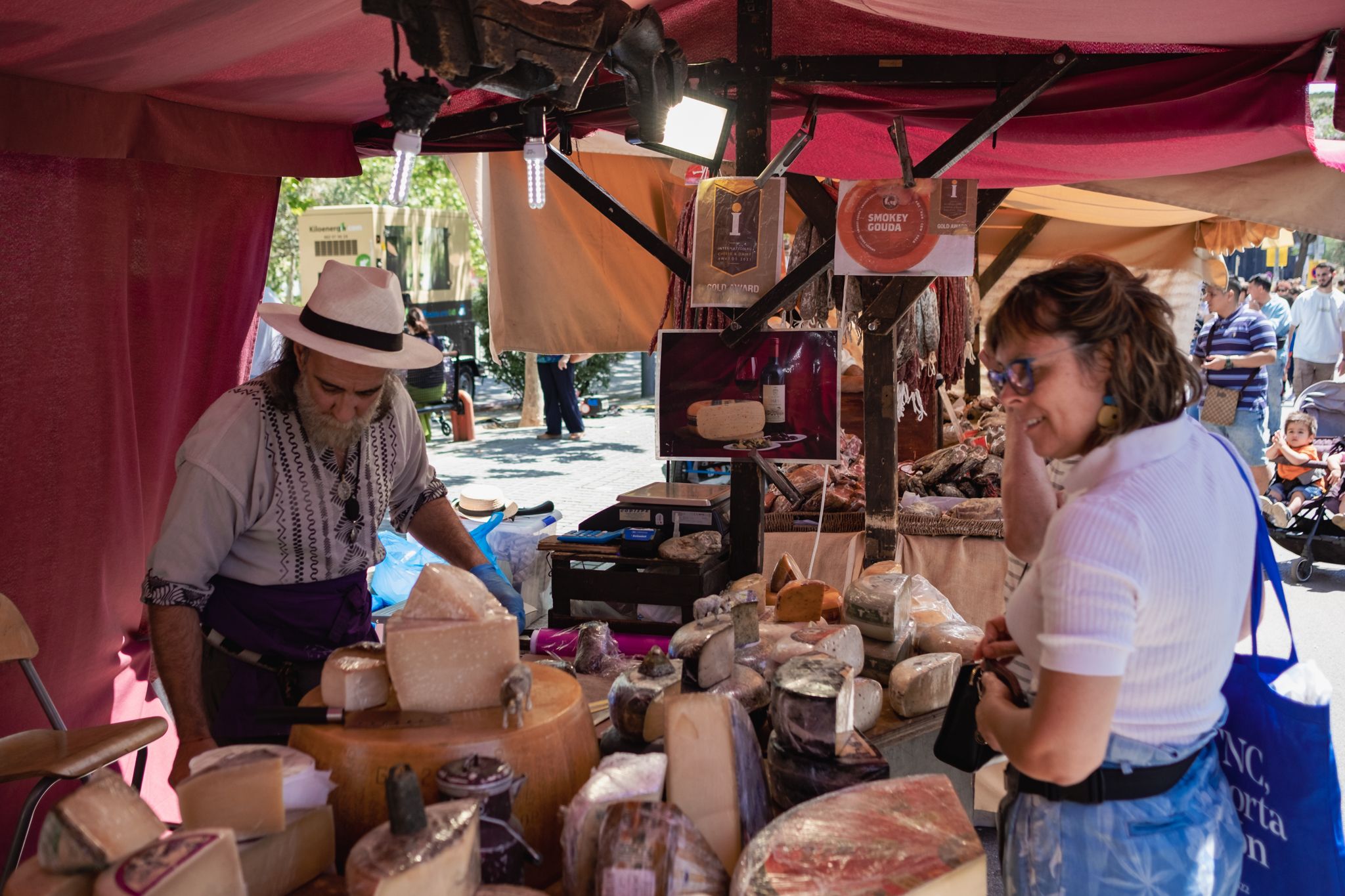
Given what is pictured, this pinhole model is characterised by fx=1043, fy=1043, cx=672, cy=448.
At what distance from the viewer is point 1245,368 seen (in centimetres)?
877

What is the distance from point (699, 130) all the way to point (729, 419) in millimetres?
956

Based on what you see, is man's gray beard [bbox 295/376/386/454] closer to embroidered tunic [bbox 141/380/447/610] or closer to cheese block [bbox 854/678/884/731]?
embroidered tunic [bbox 141/380/447/610]

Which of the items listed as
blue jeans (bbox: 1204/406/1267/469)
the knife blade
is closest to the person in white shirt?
blue jeans (bbox: 1204/406/1267/469)

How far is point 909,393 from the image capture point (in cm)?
644

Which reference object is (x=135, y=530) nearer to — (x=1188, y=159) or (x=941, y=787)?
(x=941, y=787)

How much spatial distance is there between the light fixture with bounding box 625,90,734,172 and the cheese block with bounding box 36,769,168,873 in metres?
2.52

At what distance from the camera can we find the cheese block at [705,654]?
2229 millimetres

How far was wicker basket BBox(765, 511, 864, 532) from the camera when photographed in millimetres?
5152

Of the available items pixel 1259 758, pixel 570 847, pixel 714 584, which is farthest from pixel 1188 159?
pixel 570 847

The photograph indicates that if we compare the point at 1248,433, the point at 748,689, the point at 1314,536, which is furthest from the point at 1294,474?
the point at 748,689

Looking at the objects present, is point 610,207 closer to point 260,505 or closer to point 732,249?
point 732,249

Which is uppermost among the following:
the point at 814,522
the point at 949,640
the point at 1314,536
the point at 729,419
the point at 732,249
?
the point at 732,249

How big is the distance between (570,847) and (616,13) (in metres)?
1.64

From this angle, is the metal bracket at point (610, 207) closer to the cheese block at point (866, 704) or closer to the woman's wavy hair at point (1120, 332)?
the cheese block at point (866, 704)
